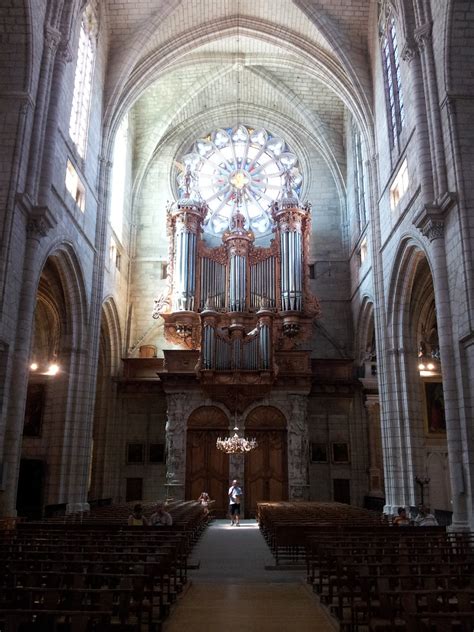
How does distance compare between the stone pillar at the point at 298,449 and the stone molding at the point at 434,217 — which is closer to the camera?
the stone molding at the point at 434,217

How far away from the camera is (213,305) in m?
24.6

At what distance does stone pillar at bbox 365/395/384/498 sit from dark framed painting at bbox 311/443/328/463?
1856 mm

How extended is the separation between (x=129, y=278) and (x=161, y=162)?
21.2 feet

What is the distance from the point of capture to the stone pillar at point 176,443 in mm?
22891

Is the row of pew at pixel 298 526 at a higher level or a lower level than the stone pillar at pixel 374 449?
lower

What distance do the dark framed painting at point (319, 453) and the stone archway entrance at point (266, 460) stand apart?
154 cm

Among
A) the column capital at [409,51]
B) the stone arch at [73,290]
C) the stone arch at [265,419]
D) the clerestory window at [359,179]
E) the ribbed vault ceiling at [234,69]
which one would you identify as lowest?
the stone arch at [265,419]

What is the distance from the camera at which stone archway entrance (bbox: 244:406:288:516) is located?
23359mm

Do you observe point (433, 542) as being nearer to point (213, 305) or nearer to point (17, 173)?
point (17, 173)

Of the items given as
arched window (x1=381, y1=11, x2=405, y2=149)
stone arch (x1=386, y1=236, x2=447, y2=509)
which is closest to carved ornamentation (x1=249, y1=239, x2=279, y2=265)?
stone arch (x1=386, y1=236, x2=447, y2=509)

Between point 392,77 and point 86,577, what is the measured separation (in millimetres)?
18316

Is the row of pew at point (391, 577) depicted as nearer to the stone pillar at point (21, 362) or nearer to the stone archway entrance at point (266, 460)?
the stone pillar at point (21, 362)

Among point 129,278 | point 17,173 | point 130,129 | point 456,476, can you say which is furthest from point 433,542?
point 130,129

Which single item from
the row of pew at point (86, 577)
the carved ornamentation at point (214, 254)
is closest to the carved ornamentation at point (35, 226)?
the row of pew at point (86, 577)
